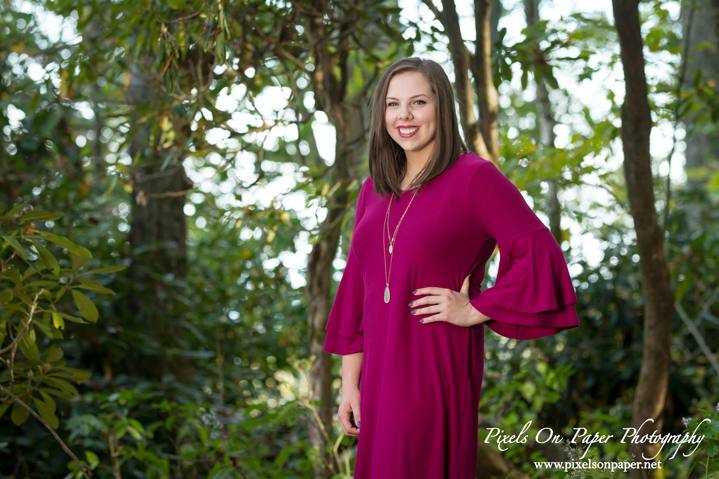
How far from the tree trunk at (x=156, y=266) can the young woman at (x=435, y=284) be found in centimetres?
243

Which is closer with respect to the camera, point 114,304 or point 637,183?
point 637,183

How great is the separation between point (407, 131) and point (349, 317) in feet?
1.80

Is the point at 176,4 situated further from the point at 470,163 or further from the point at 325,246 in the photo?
the point at 470,163

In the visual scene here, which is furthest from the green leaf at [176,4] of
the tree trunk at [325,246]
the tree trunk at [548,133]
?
the tree trunk at [548,133]

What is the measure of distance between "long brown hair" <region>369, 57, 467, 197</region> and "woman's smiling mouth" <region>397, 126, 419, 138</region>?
6 cm

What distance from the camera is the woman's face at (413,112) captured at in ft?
4.77

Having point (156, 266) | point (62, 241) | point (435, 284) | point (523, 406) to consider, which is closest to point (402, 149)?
point (435, 284)

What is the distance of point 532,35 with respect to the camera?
238cm

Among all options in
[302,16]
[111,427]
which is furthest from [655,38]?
[111,427]

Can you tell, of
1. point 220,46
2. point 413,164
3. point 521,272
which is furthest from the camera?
point 220,46

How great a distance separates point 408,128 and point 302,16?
113cm

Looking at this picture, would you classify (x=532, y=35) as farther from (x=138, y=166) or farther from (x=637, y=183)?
(x=138, y=166)

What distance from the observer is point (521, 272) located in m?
1.30

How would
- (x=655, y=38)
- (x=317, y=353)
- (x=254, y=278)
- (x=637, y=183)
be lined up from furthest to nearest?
(x=254, y=278) < (x=655, y=38) < (x=317, y=353) < (x=637, y=183)
